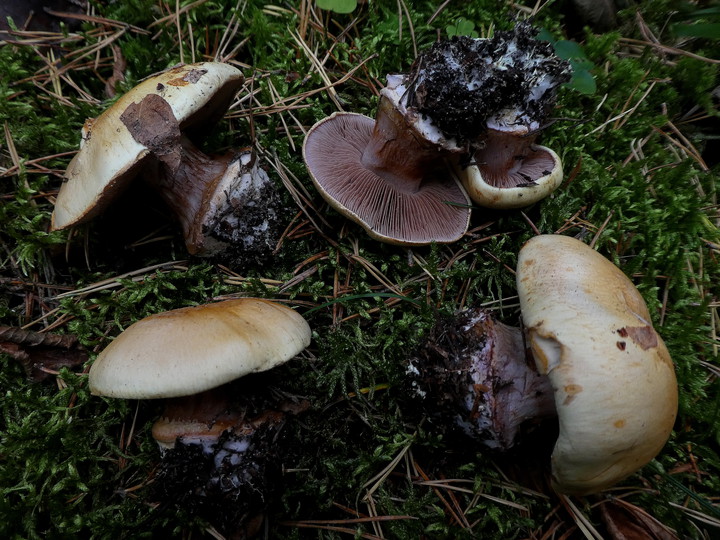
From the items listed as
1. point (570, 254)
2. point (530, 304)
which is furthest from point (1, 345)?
point (570, 254)

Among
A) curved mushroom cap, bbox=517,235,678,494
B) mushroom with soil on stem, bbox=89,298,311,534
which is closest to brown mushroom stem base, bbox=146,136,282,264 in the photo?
mushroom with soil on stem, bbox=89,298,311,534

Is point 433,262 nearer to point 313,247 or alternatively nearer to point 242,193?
point 313,247

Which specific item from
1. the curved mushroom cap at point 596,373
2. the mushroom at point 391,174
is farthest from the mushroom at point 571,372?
the mushroom at point 391,174

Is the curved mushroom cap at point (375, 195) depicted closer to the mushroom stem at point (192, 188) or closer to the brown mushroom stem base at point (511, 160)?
the brown mushroom stem base at point (511, 160)

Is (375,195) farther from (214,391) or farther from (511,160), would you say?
(214,391)

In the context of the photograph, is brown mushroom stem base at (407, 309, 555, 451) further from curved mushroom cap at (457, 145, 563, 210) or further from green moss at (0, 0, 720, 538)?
curved mushroom cap at (457, 145, 563, 210)
